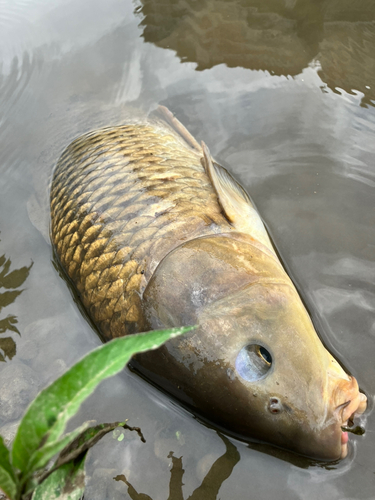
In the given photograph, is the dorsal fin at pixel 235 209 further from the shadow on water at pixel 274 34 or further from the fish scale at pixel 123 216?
the shadow on water at pixel 274 34

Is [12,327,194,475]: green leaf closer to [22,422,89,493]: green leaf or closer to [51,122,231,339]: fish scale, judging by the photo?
[22,422,89,493]: green leaf

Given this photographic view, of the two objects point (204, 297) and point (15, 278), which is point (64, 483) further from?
point (15, 278)

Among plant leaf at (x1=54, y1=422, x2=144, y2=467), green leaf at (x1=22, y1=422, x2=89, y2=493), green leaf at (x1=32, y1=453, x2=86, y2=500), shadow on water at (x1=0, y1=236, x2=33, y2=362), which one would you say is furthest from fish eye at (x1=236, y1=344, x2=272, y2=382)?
shadow on water at (x1=0, y1=236, x2=33, y2=362)

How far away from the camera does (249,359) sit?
75.4 inches

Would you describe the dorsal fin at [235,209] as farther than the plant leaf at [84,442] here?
Yes

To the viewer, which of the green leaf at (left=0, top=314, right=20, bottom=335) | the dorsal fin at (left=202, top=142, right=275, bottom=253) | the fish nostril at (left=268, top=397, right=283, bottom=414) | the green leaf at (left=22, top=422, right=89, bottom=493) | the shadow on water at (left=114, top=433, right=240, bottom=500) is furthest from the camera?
the green leaf at (left=0, top=314, right=20, bottom=335)

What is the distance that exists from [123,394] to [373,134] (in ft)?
8.85

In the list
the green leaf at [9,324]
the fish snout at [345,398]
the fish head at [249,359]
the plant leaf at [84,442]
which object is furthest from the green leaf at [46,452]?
the green leaf at [9,324]

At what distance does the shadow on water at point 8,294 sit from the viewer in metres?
2.71

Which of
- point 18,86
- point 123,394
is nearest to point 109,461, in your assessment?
point 123,394

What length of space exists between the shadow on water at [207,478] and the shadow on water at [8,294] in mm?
1110

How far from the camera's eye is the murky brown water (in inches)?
84.6

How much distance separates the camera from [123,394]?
2.45m

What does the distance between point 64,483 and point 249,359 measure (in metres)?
0.89
